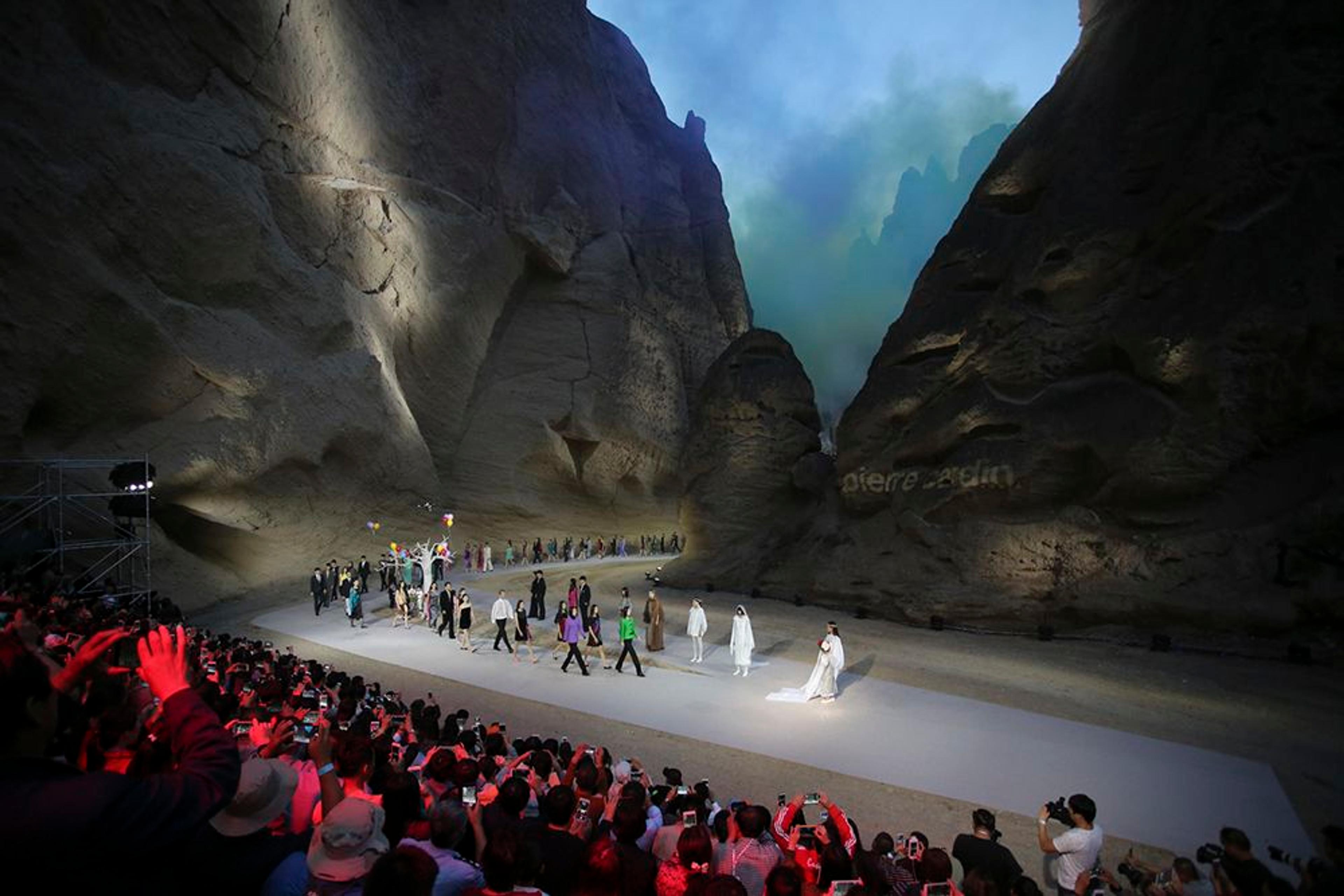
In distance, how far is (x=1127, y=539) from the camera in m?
14.1

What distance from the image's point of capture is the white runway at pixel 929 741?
7.23 meters

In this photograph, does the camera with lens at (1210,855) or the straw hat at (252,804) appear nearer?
the straw hat at (252,804)

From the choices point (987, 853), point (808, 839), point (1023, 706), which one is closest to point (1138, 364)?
point (1023, 706)

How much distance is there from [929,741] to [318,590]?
17.1 m

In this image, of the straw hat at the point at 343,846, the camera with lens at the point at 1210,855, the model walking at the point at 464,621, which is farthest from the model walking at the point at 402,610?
the camera with lens at the point at 1210,855

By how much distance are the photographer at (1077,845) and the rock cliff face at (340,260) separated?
22.1 m

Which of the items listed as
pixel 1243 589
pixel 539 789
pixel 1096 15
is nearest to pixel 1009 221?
pixel 1096 15

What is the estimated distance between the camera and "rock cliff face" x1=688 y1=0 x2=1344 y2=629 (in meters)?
12.8

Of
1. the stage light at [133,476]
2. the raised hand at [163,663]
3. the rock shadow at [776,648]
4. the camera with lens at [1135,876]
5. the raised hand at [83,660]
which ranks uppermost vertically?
the stage light at [133,476]

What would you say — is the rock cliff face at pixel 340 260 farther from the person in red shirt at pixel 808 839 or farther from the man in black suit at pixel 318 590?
the person in red shirt at pixel 808 839

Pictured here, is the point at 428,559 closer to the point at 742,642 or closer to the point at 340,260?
the point at 742,642

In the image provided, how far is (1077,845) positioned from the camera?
4.74 m

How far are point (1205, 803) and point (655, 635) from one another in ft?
30.7

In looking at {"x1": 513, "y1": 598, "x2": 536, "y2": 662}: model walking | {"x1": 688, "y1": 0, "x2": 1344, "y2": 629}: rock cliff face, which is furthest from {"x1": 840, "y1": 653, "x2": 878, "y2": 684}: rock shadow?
{"x1": 513, "y1": 598, "x2": 536, "y2": 662}: model walking
